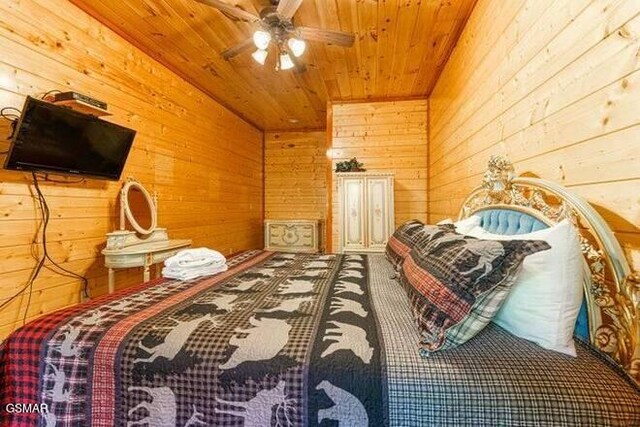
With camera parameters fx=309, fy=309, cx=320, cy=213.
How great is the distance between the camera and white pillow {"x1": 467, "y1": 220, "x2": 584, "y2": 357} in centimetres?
92

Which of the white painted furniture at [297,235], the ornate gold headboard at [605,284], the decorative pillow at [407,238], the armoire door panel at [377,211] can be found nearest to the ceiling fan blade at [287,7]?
the decorative pillow at [407,238]

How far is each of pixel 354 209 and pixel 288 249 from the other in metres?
2.15

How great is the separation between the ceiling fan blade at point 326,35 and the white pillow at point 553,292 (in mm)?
1861

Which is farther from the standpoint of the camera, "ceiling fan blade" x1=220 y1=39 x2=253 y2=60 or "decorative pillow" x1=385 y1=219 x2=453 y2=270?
"ceiling fan blade" x1=220 y1=39 x2=253 y2=60

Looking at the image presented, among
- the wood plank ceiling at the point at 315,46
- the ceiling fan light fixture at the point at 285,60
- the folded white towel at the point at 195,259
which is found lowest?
the folded white towel at the point at 195,259

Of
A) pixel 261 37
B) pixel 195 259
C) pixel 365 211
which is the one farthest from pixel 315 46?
pixel 195 259

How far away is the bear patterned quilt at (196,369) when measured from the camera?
2.81 ft

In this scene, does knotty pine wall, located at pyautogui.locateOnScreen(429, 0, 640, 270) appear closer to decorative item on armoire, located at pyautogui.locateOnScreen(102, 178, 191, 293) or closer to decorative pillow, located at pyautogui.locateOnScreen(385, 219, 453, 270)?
decorative pillow, located at pyautogui.locateOnScreen(385, 219, 453, 270)

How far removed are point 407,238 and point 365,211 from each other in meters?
1.98

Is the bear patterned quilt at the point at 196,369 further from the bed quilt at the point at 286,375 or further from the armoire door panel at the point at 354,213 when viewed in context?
the armoire door panel at the point at 354,213

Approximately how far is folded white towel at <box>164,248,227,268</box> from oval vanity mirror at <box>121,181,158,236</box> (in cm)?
106

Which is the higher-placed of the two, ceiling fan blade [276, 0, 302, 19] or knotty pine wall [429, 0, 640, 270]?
ceiling fan blade [276, 0, 302, 19]

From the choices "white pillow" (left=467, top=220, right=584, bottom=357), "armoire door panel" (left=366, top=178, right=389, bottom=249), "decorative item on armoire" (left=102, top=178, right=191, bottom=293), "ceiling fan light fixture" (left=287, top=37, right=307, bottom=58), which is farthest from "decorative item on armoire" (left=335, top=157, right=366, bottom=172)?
"white pillow" (left=467, top=220, right=584, bottom=357)

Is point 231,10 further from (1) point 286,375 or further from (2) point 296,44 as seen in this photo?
(1) point 286,375
